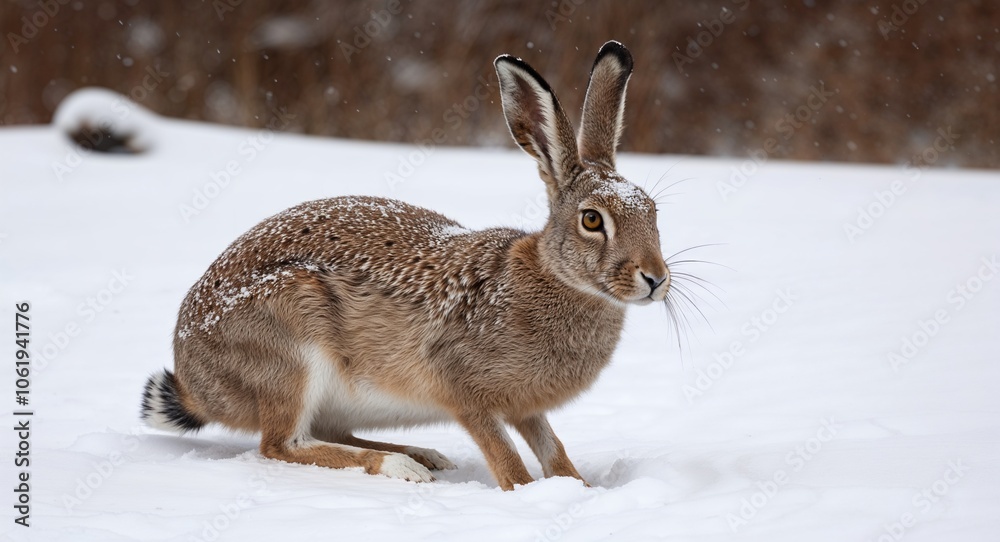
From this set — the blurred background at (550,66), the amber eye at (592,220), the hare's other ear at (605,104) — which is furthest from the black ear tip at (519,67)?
the blurred background at (550,66)

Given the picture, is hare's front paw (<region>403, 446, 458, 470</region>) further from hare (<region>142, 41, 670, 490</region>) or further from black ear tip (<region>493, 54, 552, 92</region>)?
black ear tip (<region>493, 54, 552, 92</region>)

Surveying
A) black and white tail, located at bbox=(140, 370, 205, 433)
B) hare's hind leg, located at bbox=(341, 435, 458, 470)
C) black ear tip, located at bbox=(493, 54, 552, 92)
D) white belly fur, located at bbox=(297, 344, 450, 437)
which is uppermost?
black ear tip, located at bbox=(493, 54, 552, 92)

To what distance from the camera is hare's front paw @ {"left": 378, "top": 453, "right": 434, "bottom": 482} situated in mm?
4777

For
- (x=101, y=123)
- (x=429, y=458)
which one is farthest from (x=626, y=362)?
(x=101, y=123)

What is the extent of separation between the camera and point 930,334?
6.37m

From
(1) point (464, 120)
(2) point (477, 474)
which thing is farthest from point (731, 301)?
(1) point (464, 120)

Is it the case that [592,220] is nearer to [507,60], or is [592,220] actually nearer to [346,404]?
[507,60]

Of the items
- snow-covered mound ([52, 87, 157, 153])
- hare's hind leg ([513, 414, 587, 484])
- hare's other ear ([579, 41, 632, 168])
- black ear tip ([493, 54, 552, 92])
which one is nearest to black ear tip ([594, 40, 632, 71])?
hare's other ear ([579, 41, 632, 168])

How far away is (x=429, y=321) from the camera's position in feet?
16.4

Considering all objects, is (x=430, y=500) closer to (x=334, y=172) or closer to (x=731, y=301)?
(x=731, y=301)

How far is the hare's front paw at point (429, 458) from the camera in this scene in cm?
Result: 522

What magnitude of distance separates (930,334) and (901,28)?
431 inches

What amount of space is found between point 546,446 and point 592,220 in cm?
107

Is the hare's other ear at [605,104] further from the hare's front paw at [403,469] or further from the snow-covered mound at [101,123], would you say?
the snow-covered mound at [101,123]
